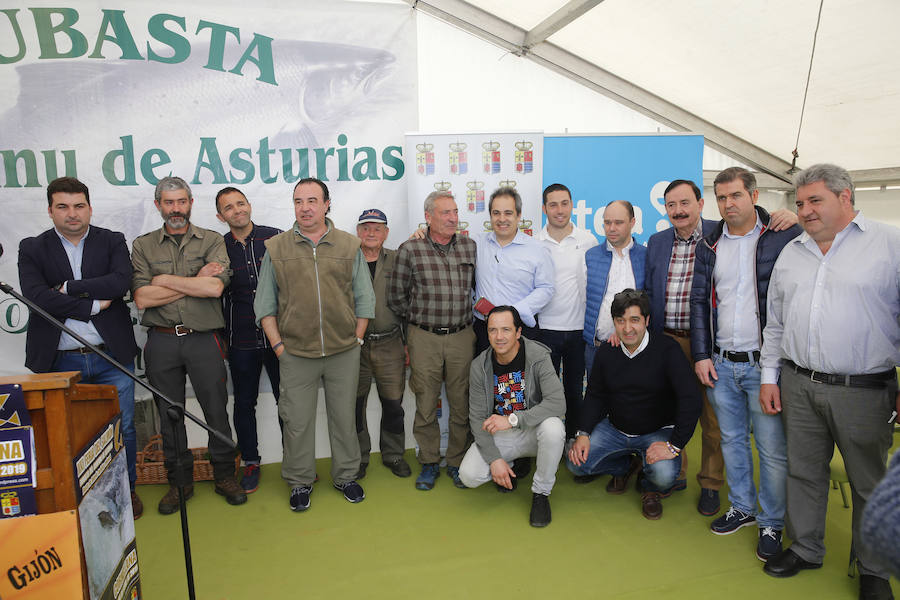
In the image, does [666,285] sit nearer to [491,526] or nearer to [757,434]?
[757,434]

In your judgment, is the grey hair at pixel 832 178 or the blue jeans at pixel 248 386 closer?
the grey hair at pixel 832 178

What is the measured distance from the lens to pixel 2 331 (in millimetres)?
3270

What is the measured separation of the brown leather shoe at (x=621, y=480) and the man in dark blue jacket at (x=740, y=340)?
522 mm

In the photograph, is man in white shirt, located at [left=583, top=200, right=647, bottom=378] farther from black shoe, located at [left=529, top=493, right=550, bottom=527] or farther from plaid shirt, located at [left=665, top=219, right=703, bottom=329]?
black shoe, located at [left=529, top=493, right=550, bottom=527]

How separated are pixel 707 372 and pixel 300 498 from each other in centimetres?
221

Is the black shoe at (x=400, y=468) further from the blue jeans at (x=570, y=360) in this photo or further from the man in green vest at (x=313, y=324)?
the blue jeans at (x=570, y=360)

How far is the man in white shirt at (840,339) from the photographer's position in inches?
78.2

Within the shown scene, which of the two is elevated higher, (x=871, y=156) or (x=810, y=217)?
(x=871, y=156)

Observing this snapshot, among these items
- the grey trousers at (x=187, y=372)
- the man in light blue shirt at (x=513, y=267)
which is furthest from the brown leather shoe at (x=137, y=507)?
the man in light blue shirt at (x=513, y=267)

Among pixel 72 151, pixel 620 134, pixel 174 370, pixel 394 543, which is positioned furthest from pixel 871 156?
pixel 72 151

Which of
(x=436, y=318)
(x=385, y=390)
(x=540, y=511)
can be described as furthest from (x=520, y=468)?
(x=436, y=318)

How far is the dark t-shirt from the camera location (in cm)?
286

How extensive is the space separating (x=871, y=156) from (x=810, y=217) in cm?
484

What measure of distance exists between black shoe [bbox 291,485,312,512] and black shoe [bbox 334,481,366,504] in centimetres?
19
